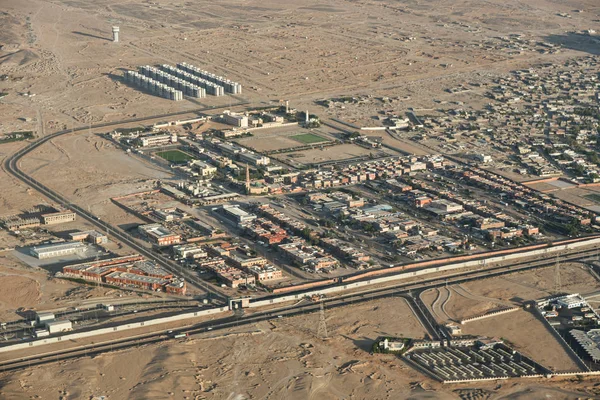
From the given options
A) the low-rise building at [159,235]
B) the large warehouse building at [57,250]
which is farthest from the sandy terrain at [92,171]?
the large warehouse building at [57,250]

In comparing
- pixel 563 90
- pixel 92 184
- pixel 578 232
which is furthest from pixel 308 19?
pixel 578 232

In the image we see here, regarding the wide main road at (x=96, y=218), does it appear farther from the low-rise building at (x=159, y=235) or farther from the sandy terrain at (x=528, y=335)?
the sandy terrain at (x=528, y=335)

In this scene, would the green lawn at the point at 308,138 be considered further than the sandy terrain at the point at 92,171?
Yes

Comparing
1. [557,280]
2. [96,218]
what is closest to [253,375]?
[557,280]

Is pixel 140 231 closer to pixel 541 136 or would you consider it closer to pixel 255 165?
pixel 255 165

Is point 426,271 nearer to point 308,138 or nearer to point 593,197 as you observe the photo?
point 593,197

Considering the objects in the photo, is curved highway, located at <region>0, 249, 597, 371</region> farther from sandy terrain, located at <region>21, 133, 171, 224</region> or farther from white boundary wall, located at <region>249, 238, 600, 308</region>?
sandy terrain, located at <region>21, 133, 171, 224</region>

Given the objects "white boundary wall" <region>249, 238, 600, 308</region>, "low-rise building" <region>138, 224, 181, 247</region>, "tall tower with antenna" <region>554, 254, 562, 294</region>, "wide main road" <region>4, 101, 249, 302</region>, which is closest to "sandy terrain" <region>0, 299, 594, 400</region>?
"white boundary wall" <region>249, 238, 600, 308</region>

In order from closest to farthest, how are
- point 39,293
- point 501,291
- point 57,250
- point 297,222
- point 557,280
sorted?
1. point 39,293
2. point 501,291
3. point 557,280
4. point 57,250
5. point 297,222
